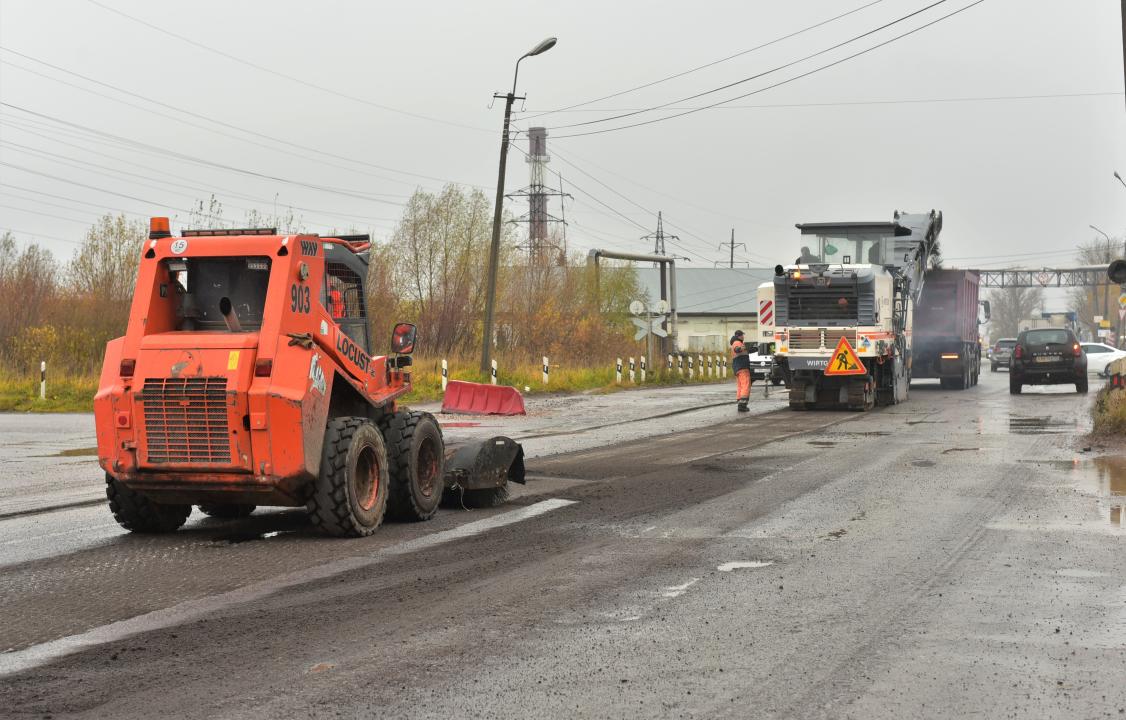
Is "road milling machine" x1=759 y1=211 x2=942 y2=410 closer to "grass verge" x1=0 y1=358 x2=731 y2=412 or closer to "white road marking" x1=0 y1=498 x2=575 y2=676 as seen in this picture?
"grass verge" x1=0 y1=358 x2=731 y2=412

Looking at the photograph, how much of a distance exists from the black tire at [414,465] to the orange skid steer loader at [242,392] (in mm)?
26

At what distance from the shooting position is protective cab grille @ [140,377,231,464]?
29.9 feet

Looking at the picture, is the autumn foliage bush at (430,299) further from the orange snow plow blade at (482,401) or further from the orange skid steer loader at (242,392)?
the orange skid steer loader at (242,392)

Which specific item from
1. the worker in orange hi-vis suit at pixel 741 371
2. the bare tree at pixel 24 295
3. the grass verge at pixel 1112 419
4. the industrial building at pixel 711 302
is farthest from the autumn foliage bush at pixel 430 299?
the industrial building at pixel 711 302

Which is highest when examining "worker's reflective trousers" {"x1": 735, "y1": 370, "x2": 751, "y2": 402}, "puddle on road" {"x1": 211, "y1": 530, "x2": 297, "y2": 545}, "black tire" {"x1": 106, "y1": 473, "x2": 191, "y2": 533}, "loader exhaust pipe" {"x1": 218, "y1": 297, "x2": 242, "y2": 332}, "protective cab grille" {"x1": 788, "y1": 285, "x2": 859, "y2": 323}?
"protective cab grille" {"x1": 788, "y1": 285, "x2": 859, "y2": 323}

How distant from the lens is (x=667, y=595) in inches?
289

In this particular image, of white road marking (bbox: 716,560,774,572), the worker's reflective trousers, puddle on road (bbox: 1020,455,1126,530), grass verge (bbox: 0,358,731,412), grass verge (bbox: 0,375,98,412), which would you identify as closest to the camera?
white road marking (bbox: 716,560,774,572)

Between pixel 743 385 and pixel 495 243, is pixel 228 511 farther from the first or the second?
pixel 495 243

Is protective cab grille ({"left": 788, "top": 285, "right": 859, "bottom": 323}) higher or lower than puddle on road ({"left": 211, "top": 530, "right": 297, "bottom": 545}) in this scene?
higher

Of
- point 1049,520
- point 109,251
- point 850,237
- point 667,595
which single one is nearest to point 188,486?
point 667,595

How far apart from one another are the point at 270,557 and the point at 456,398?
Result: 17932mm

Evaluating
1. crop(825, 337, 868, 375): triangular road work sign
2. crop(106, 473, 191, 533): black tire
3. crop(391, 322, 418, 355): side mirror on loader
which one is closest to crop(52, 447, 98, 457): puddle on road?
crop(106, 473, 191, 533): black tire

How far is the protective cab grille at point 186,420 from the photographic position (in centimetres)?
912

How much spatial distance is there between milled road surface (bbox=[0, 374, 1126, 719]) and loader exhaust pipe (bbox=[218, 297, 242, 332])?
166cm
